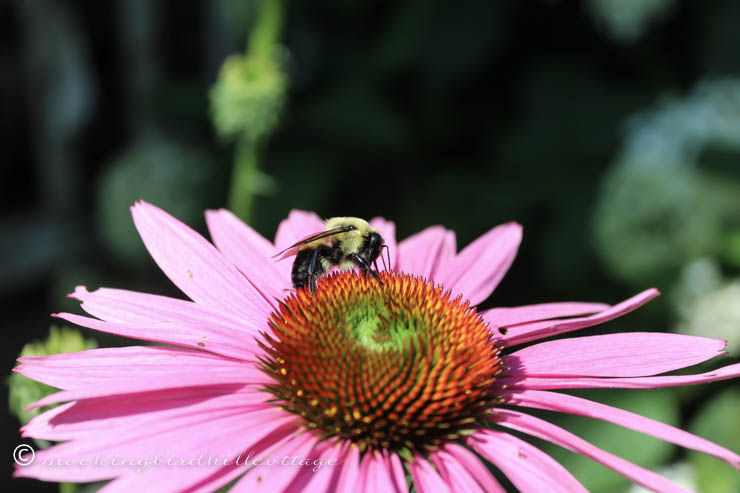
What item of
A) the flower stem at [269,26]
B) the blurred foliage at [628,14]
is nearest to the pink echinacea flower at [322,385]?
the flower stem at [269,26]

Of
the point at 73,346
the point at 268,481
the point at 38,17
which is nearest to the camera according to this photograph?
the point at 268,481

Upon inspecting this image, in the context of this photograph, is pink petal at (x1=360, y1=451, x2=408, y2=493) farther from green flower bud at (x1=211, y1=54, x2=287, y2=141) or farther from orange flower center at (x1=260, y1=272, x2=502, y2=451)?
green flower bud at (x1=211, y1=54, x2=287, y2=141)

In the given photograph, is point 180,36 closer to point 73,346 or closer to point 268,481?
point 73,346

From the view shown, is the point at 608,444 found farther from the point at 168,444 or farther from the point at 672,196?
the point at 168,444

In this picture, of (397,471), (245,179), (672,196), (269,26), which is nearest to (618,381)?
(397,471)

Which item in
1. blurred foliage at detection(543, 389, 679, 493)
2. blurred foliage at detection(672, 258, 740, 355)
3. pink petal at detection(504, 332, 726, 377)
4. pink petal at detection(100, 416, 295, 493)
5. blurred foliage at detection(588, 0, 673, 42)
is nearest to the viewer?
pink petal at detection(100, 416, 295, 493)

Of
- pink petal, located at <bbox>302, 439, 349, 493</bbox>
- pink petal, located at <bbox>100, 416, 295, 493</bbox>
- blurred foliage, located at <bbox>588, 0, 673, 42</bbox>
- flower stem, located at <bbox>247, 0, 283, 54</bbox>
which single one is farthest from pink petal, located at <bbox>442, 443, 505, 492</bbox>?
blurred foliage, located at <bbox>588, 0, 673, 42</bbox>

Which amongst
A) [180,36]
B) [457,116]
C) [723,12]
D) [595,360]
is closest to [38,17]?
[180,36]
